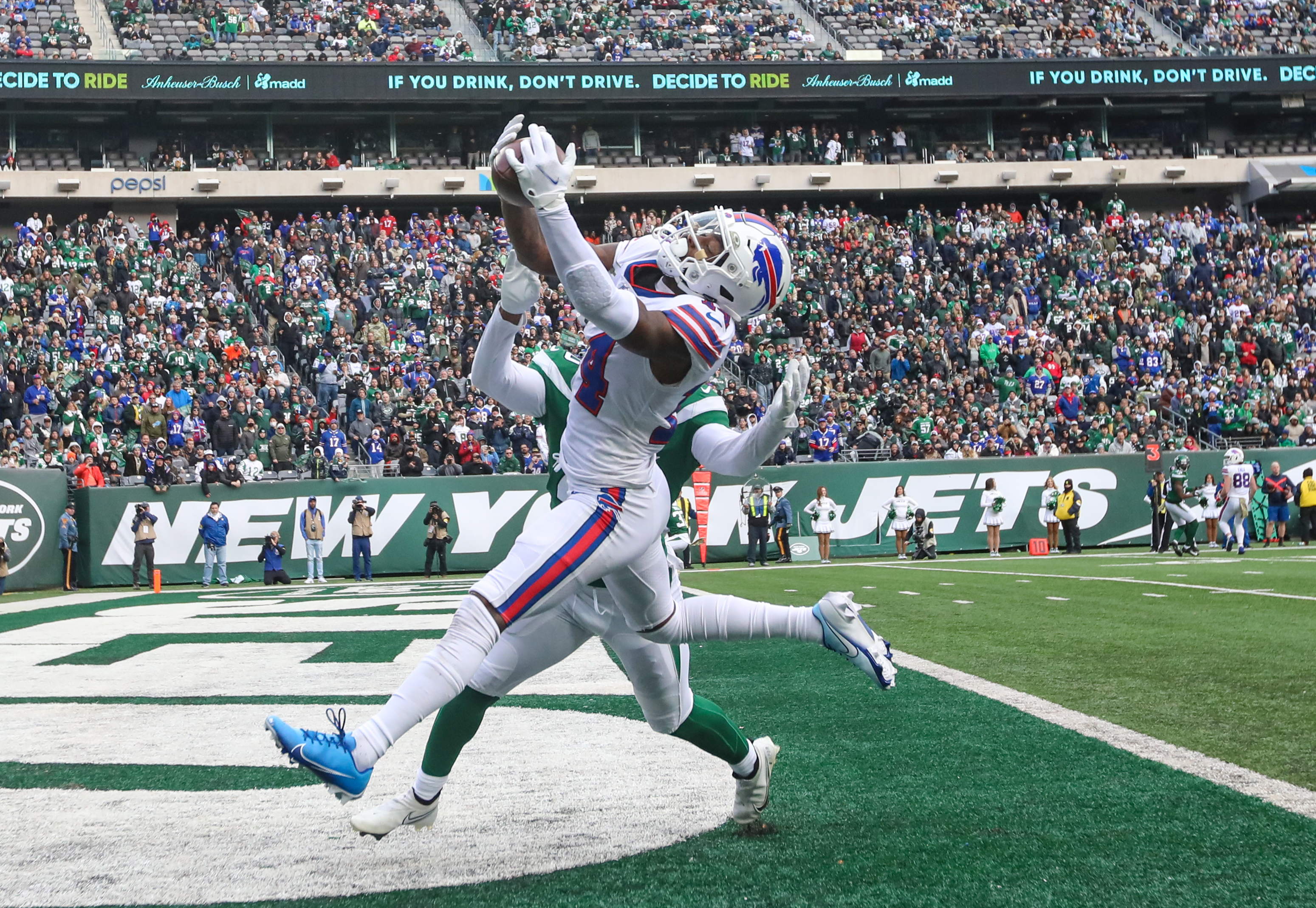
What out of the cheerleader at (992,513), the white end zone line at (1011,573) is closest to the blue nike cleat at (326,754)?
the white end zone line at (1011,573)

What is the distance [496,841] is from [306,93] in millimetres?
30045

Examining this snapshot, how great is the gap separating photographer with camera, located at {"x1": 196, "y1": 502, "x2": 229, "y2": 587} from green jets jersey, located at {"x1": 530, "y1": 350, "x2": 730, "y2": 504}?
15522mm

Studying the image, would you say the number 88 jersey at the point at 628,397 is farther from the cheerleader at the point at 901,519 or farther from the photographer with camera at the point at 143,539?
the cheerleader at the point at 901,519

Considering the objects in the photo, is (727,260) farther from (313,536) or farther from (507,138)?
(313,536)

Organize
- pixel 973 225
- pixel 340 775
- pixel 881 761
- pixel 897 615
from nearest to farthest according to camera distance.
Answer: pixel 340 775 < pixel 881 761 < pixel 897 615 < pixel 973 225

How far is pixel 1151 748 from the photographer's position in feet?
15.0

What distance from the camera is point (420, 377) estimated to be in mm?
22703

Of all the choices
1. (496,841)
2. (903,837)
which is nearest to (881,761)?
(903,837)

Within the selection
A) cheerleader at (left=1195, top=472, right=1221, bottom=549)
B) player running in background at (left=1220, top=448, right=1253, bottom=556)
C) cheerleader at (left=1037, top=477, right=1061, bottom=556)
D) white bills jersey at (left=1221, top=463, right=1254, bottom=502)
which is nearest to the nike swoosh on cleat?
player running in background at (left=1220, top=448, right=1253, bottom=556)

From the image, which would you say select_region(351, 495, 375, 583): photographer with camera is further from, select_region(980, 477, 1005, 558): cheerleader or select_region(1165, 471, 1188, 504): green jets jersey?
select_region(1165, 471, 1188, 504): green jets jersey

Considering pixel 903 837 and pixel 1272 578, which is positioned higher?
pixel 903 837

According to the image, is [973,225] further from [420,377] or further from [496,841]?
[496,841]

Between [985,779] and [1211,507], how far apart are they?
59.4 ft

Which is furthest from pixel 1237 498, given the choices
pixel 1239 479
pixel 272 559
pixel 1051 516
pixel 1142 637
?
pixel 272 559
